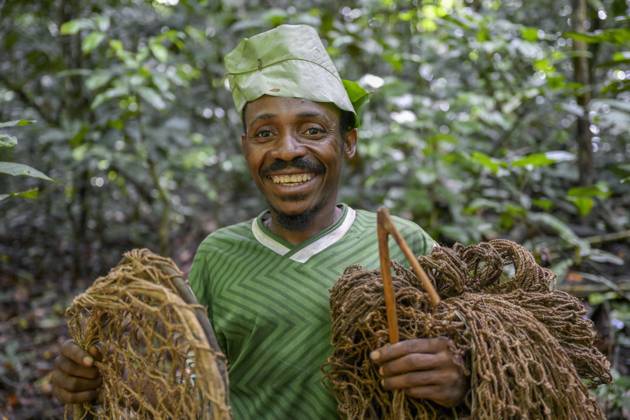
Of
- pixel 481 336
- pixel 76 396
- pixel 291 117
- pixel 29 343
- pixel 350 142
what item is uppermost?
pixel 291 117

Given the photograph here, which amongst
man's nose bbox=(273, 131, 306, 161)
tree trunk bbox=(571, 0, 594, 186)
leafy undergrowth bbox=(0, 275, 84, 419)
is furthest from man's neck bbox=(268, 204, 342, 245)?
tree trunk bbox=(571, 0, 594, 186)

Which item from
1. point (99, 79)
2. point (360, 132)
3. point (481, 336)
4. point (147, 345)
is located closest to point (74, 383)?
point (147, 345)

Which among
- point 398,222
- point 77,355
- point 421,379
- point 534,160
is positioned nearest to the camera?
point 421,379

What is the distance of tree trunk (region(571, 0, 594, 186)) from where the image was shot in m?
3.55

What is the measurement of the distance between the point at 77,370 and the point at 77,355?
46mm

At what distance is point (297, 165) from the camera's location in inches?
73.3

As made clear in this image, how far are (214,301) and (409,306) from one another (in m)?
0.80

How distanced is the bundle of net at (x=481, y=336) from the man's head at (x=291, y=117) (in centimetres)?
40

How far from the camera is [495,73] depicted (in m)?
4.26

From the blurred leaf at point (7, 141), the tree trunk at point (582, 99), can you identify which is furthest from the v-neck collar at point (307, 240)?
the tree trunk at point (582, 99)

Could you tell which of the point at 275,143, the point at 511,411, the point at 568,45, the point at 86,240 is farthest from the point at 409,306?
the point at 86,240

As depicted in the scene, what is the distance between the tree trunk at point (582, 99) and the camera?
3553 millimetres

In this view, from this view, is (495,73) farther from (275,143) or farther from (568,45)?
(275,143)

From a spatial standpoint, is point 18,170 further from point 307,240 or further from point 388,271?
point 388,271
